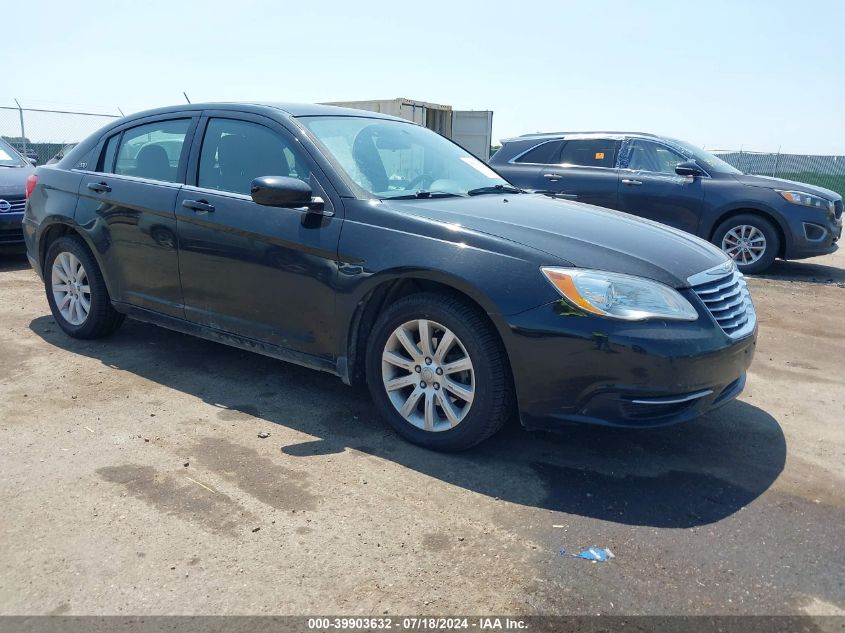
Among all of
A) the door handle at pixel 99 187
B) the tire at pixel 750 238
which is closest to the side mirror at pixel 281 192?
the door handle at pixel 99 187

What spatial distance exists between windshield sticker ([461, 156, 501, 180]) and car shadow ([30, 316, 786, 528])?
1.68m

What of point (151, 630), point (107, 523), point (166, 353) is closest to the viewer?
point (151, 630)

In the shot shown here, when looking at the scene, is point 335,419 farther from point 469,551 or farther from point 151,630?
point 151,630

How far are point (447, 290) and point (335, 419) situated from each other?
3.42ft

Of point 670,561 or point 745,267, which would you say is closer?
point 670,561

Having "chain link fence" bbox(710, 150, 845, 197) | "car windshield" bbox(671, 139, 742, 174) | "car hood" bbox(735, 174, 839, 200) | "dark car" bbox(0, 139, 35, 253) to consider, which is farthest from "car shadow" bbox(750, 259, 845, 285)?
"chain link fence" bbox(710, 150, 845, 197)

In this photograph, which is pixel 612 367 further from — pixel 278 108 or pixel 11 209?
pixel 11 209

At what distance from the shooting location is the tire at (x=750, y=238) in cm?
888

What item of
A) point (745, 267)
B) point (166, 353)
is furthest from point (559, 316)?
point (745, 267)

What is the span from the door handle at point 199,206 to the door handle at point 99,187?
0.87 meters

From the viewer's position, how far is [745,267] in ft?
29.8

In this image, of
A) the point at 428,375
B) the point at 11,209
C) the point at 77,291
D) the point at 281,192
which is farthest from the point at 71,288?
the point at 11,209

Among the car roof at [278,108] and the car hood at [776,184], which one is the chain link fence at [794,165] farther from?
the car roof at [278,108]

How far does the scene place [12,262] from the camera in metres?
8.61
